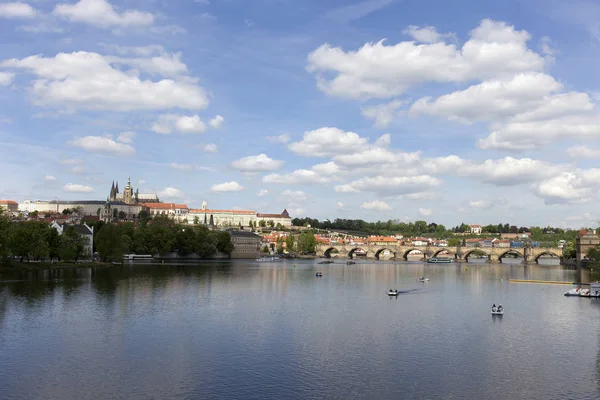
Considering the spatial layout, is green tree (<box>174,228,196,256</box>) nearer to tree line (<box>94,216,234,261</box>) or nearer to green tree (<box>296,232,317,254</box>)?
tree line (<box>94,216,234,261</box>)

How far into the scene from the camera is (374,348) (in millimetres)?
26500

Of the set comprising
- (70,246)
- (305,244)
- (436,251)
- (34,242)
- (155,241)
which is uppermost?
(34,242)

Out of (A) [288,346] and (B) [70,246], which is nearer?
(A) [288,346]

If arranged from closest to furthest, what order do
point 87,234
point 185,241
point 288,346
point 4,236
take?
point 288,346
point 4,236
point 87,234
point 185,241

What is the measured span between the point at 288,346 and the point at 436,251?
109 m

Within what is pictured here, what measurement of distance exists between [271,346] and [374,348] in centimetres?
483

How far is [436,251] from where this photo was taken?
13025 centimetres

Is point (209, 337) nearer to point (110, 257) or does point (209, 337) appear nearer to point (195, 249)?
point (110, 257)

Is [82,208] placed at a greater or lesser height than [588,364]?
greater

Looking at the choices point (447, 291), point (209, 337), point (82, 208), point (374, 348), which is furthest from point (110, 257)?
point (82, 208)

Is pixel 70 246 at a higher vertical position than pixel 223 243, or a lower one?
higher

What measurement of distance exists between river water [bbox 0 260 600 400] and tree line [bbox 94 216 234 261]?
34834 millimetres

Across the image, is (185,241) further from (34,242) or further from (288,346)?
(288,346)

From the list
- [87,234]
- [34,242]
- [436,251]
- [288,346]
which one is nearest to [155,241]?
[87,234]
